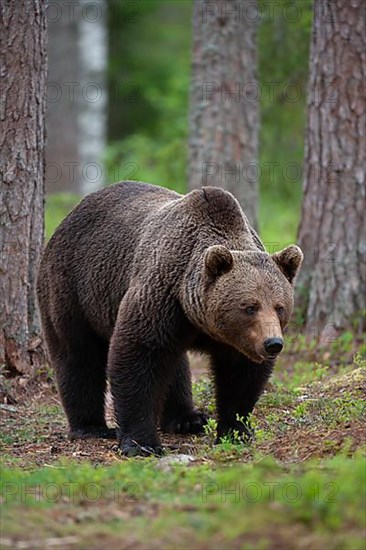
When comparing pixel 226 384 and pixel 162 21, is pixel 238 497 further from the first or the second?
pixel 162 21

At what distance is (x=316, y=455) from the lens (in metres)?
6.14

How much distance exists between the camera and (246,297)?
22.3 ft

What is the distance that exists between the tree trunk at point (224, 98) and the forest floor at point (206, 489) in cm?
500

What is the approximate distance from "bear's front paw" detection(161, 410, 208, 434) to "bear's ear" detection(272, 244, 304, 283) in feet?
5.90

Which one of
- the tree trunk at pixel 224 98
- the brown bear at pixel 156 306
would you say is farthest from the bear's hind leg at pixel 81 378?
A: the tree trunk at pixel 224 98

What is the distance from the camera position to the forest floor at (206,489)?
14.8 feet

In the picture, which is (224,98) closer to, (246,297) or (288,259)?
(288,259)

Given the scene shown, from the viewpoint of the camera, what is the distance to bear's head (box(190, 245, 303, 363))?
6738 mm

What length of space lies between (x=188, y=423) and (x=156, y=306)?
151cm

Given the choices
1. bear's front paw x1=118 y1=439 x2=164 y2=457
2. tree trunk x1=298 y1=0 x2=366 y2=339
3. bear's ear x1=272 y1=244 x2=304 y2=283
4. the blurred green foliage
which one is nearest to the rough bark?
the blurred green foliage

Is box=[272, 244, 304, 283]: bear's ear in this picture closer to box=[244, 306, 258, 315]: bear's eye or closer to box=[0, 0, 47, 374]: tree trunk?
box=[244, 306, 258, 315]: bear's eye

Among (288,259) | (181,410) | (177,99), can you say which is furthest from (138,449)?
(177,99)

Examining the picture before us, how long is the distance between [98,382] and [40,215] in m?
1.77

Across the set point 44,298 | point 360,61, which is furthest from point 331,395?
point 360,61
